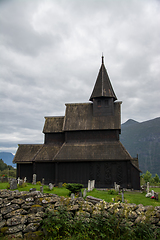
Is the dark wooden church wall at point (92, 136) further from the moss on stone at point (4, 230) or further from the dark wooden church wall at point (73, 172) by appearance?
the moss on stone at point (4, 230)

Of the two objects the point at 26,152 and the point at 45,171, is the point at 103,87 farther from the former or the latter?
the point at 26,152

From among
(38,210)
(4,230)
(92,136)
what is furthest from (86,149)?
(4,230)

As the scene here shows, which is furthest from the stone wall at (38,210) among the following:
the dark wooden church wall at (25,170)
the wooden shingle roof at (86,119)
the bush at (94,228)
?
the dark wooden church wall at (25,170)

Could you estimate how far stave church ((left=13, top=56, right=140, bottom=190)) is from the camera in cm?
A: 2598

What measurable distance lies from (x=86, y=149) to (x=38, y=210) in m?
16.3

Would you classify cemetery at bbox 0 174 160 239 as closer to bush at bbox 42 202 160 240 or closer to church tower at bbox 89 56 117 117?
bush at bbox 42 202 160 240

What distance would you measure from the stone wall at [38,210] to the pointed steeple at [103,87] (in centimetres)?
2074

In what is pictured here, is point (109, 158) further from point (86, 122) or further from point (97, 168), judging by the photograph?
point (86, 122)

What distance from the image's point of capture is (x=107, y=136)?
95.5ft

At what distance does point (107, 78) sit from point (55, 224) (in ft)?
85.3

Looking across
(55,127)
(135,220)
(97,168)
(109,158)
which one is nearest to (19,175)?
(55,127)

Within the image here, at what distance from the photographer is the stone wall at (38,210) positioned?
11305 millimetres

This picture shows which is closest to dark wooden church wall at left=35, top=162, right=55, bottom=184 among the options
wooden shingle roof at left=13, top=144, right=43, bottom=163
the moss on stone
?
wooden shingle roof at left=13, top=144, right=43, bottom=163

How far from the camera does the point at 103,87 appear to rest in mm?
31906
